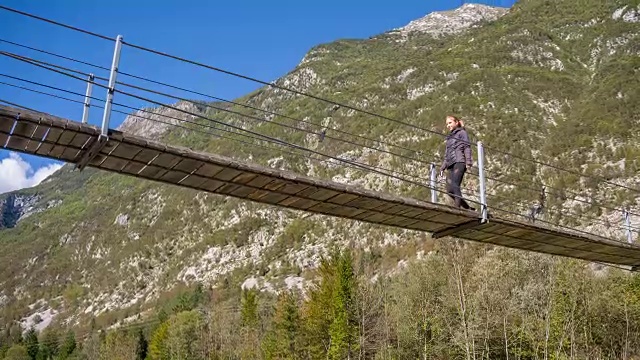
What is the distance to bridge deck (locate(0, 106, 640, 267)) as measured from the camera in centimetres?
667

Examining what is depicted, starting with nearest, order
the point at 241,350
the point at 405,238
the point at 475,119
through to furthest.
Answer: the point at 241,350
the point at 405,238
the point at 475,119

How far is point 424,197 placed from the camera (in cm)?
7806

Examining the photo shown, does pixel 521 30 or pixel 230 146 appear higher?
pixel 521 30

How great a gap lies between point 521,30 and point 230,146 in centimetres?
7384

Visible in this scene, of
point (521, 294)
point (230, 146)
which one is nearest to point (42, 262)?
point (230, 146)

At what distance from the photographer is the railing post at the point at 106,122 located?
6730 millimetres

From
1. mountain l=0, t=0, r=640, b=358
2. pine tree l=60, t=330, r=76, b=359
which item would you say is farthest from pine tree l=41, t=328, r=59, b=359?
mountain l=0, t=0, r=640, b=358

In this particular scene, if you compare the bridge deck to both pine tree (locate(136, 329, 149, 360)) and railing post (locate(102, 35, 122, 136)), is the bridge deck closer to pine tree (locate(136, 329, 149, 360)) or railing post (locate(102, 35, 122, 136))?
railing post (locate(102, 35, 122, 136))

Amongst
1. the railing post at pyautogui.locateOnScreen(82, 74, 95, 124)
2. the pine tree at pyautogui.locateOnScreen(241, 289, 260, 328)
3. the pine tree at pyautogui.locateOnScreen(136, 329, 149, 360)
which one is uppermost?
the pine tree at pyautogui.locateOnScreen(241, 289, 260, 328)

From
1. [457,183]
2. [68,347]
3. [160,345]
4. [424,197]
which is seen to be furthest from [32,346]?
[457,183]

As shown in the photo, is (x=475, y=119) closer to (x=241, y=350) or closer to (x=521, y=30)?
(x=521, y=30)

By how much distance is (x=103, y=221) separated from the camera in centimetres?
17562

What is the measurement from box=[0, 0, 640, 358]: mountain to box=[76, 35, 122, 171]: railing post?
59.2 ft

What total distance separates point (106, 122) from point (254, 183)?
2173 mm
